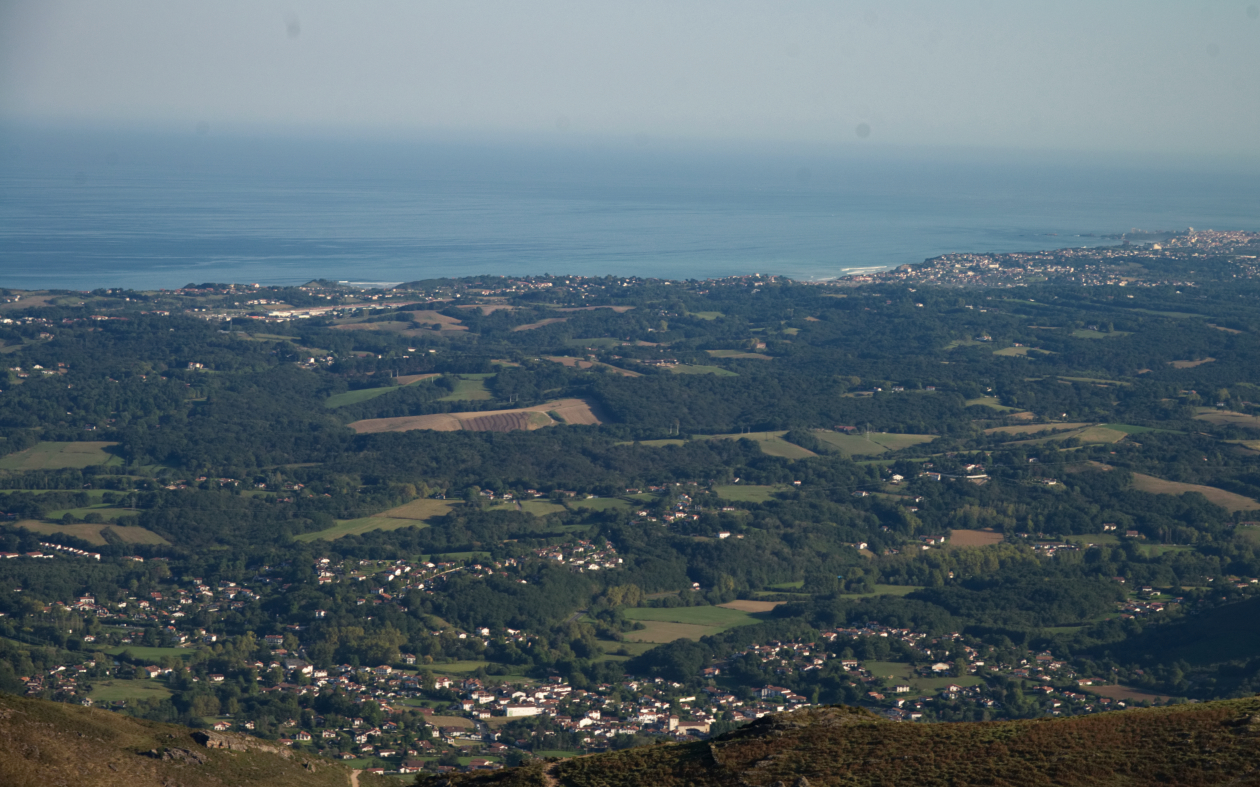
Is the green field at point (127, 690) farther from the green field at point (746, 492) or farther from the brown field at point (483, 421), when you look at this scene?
the brown field at point (483, 421)

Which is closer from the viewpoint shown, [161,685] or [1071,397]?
[161,685]

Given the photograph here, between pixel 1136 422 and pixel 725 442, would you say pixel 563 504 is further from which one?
pixel 1136 422

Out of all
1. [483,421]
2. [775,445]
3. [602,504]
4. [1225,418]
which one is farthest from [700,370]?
[1225,418]

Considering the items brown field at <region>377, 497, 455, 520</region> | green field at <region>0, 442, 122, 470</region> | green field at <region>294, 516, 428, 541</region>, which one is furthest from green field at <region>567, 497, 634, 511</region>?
green field at <region>0, 442, 122, 470</region>

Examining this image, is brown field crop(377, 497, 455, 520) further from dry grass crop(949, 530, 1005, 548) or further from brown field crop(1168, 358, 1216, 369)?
brown field crop(1168, 358, 1216, 369)

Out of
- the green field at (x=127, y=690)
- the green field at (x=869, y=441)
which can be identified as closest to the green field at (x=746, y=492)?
the green field at (x=869, y=441)

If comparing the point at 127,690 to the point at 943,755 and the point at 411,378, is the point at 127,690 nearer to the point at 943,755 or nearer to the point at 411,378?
the point at 943,755

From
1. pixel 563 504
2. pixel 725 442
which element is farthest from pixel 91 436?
pixel 725 442
